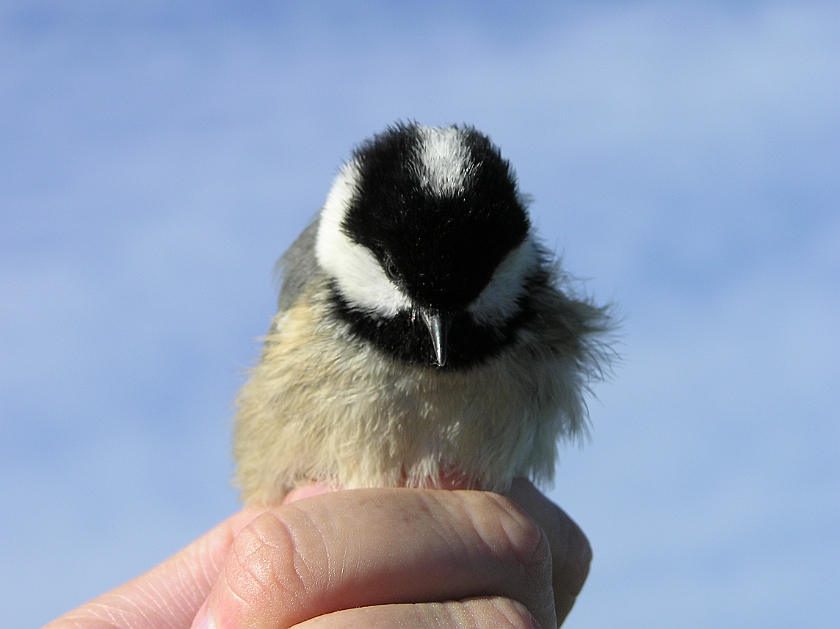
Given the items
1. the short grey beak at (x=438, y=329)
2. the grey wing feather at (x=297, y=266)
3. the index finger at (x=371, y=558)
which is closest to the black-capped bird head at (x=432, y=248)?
the short grey beak at (x=438, y=329)

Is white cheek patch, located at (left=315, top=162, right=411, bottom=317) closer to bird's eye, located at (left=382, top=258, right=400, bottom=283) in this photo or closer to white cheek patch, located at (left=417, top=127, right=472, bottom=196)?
bird's eye, located at (left=382, top=258, right=400, bottom=283)

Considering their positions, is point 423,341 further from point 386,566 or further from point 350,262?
point 386,566

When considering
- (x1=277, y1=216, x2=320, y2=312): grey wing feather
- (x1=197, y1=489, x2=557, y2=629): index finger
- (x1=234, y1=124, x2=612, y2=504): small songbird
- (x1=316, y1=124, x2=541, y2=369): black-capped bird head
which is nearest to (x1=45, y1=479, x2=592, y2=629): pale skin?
(x1=197, y1=489, x2=557, y2=629): index finger

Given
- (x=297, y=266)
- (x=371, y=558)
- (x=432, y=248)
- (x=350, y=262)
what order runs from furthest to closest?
(x=297, y=266), (x=350, y=262), (x=432, y=248), (x=371, y=558)

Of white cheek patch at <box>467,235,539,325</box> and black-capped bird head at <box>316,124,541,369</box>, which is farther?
white cheek patch at <box>467,235,539,325</box>

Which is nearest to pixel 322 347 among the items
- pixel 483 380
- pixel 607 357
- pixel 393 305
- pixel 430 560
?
pixel 393 305

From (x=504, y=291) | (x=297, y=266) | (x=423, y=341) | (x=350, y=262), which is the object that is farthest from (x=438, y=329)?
(x=297, y=266)

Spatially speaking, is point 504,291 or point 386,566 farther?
point 504,291
